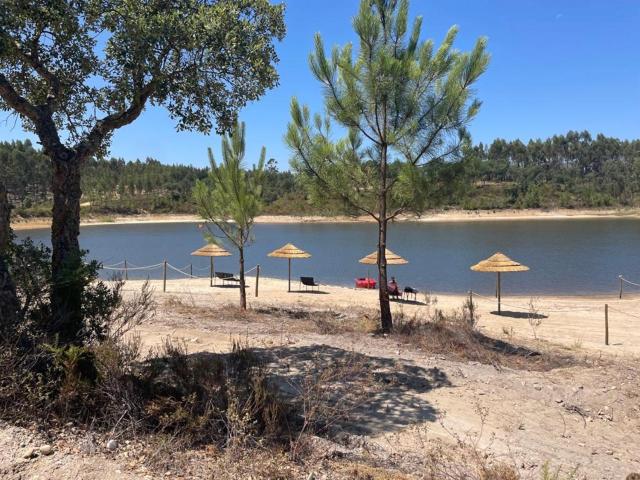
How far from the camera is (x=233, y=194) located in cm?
1348

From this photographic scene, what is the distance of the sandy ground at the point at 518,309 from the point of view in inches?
515

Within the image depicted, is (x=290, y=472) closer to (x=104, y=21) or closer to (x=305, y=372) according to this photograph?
(x=305, y=372)

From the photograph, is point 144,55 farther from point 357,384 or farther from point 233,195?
point 233,195

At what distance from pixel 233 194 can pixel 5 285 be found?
9.06 m

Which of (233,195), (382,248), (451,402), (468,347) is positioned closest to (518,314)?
(382,248)

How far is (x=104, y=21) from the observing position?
5.98m

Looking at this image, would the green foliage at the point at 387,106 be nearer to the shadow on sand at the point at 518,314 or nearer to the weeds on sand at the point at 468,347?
the weeds on sand at the point at 468,347

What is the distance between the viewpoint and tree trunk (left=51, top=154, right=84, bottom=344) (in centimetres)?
486

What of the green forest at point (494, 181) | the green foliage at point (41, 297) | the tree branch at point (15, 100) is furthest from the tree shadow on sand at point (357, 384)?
the green forest at point (494, 181)

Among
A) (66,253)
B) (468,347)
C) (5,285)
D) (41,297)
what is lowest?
(468,347)

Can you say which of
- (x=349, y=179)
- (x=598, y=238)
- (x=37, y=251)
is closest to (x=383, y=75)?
(x=349, y=179)

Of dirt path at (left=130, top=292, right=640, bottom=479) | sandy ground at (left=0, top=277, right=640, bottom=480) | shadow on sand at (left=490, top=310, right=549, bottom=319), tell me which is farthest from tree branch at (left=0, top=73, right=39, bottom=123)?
shadow on sand at (left=490, top=310, right=549, bottom=319)

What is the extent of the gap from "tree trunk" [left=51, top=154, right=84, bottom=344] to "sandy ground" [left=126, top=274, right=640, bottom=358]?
369 inches

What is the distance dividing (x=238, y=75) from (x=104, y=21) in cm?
161
